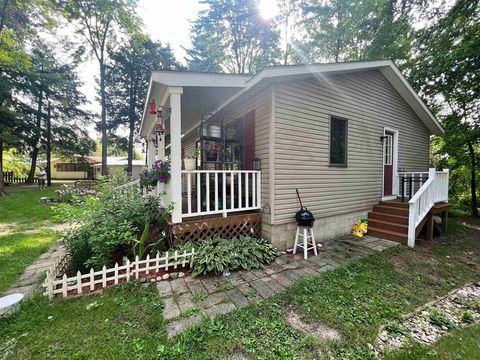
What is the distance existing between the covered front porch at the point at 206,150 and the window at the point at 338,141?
2.17 m

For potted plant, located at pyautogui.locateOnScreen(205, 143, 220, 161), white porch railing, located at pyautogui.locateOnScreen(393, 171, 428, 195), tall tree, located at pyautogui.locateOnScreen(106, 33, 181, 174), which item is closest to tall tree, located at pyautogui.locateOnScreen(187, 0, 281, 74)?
tall tree, located at pyautogui.locateOnScreen(106, 33, 181, 174)

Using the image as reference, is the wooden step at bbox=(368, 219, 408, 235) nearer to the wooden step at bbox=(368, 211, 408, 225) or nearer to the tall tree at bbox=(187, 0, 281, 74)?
the wooden step at bbox=(368, 211, 408, 225)

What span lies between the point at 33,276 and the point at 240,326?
3568mm

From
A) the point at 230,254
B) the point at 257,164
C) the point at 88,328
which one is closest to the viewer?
the point at 88,328

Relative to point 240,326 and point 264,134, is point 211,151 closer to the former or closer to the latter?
point 264,134

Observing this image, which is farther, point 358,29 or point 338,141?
point 358,29

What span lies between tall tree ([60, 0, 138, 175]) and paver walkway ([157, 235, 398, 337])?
1615 centimetres

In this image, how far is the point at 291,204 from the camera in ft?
15.8

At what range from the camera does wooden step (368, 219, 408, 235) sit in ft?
17.7

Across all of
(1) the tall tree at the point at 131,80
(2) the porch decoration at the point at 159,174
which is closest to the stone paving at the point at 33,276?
(2) the porch decoration at the point at 159,174

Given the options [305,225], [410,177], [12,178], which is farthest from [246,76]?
[12,178]

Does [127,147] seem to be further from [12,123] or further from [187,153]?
[187,153]

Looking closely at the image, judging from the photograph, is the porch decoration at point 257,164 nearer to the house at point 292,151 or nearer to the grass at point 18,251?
the house at point 292,151

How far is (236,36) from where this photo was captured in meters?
15.3
